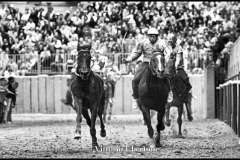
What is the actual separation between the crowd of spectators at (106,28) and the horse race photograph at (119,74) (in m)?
0.05

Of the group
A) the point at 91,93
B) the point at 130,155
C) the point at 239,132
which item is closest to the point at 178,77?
the point at 239,132

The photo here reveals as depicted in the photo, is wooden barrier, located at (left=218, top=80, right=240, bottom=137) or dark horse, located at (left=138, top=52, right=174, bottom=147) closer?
dark horse, located at (left=138, top=52, right=174, bottom=147)

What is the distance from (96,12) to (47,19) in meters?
2.71

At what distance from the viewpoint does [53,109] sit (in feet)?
107

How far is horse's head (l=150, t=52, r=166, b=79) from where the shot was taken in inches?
590

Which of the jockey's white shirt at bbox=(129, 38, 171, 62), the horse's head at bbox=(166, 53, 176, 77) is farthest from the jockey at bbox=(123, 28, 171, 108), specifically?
the horse's head at bbox=(166, 53, 176, 77)

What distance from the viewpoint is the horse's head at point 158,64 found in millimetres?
14977

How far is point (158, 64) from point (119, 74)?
1380 cm

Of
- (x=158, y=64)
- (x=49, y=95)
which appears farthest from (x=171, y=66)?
(x=49, y=95)

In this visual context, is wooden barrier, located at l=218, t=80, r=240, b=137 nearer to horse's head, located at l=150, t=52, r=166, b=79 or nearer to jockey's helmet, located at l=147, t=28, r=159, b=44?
jockey's helmet, located at l=147, t=28, r=159, b=44

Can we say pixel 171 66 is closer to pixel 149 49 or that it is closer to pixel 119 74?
pixel 149 49

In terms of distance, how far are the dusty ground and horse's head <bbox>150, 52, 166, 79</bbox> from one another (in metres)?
1.67

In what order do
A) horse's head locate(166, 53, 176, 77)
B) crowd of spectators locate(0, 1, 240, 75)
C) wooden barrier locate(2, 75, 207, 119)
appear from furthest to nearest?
wooden barrier locate(2, 75, 207, 119)
crowd of spectators locate(0, 1, 240, 75)
horse's head locate(166, 53, 176, 77)

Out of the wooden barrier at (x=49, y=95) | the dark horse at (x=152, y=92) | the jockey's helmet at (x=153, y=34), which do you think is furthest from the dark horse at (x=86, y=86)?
the wooden barrier at (x=49, y=95)
